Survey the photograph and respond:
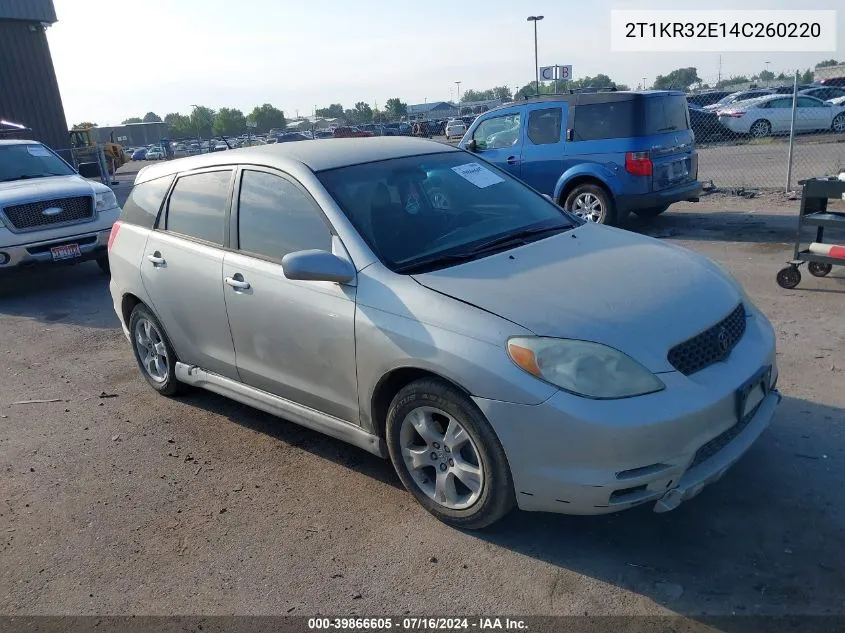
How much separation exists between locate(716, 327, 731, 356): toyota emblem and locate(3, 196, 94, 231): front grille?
8.38 meters

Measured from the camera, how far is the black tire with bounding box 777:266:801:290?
661cm

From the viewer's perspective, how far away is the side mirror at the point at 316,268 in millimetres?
3441

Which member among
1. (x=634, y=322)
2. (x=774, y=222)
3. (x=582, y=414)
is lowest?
(x=774, y=222)

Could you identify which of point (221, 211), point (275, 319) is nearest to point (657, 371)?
point (275, 319)

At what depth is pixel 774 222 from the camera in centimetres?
981

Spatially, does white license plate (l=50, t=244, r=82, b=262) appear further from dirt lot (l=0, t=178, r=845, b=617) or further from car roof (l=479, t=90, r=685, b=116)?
car roof (l=479, t=90, r=685, b=116)

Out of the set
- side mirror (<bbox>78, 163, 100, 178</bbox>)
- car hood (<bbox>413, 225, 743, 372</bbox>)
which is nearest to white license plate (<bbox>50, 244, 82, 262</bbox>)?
side mirror (<bbox>78, 163, 100, 178</bbox>)

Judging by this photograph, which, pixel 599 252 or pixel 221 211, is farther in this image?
pixel 221 211

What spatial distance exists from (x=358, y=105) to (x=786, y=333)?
294ft

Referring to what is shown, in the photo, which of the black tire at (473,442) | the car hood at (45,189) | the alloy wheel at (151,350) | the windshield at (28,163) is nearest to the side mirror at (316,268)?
the black tire at (473,442)

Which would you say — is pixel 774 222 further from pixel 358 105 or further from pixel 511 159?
pixel 358 105

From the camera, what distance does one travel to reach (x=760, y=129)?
24.0 metres

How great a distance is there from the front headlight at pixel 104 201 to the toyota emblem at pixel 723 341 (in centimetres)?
845

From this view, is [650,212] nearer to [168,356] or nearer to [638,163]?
[638,163]
